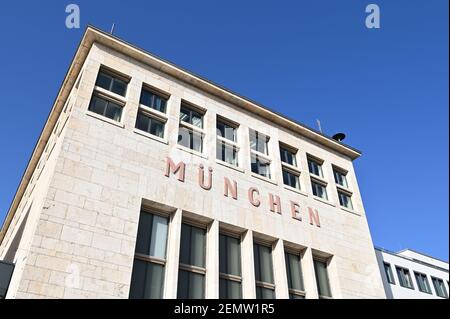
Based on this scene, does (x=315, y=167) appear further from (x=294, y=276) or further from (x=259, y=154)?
(x=294, y=276)

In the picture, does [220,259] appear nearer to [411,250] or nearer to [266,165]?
[266,165]

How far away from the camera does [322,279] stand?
1722 cm

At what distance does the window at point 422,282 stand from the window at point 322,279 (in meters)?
14.0

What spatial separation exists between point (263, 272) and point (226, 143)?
257 inches

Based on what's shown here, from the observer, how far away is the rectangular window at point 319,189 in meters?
20.6

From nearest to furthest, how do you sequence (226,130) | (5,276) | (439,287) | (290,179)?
(5,276) < (226,130) < (290,179) < (439,287)

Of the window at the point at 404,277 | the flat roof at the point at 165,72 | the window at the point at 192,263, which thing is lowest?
the window at the point at 192,263

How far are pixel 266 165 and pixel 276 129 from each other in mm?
2939

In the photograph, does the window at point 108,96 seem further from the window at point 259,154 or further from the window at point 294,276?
the window at point 294,276

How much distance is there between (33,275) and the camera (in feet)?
33.8

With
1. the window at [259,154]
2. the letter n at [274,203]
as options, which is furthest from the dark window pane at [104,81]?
the letter n at [274,203]

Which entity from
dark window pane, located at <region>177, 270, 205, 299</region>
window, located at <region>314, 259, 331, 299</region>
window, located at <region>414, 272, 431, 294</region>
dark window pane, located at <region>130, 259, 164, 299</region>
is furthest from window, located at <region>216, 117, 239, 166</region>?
window, located at <region>414, 272, 431, 294</region>

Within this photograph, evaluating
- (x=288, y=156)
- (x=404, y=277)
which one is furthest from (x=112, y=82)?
(x=404, y=277)

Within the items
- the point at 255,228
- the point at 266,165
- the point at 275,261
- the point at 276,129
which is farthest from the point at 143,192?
the point at 276,129
